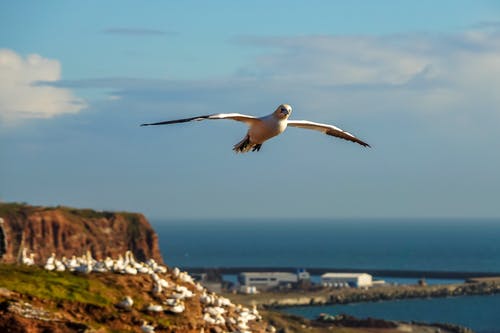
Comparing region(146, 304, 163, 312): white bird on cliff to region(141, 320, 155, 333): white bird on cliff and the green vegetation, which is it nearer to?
region(141, 320, 155, 333): white bird on cliff

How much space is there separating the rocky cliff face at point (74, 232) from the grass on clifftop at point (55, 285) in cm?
6675

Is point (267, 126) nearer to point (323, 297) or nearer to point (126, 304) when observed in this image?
point (126, 304)

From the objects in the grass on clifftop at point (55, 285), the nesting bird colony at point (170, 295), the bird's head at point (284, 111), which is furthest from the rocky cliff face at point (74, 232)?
the bird's head at point (284, 111)

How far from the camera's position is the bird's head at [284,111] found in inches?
933

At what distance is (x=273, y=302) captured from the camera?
179 metres

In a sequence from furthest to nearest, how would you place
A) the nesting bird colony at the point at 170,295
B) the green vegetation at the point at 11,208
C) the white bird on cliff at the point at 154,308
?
the green vegetation at the point at 11,208, the nesting bird colony at the point at 170,295, the white bird on cliff at the point at 154,308

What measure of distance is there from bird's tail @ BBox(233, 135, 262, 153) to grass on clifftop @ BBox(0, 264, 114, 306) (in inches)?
1184

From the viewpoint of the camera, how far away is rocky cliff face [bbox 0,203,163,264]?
465ft

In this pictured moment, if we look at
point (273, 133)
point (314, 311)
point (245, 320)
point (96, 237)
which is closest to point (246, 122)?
point (273, 133)

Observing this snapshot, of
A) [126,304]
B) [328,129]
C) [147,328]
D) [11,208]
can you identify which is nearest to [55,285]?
[126,304]

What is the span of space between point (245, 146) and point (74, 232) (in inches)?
4940

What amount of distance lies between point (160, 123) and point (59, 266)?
4410cm

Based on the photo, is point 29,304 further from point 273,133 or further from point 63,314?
point 273,133

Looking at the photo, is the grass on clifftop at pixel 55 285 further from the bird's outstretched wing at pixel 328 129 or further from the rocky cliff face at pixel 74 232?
the rocky cliff face at pixel 74 232
